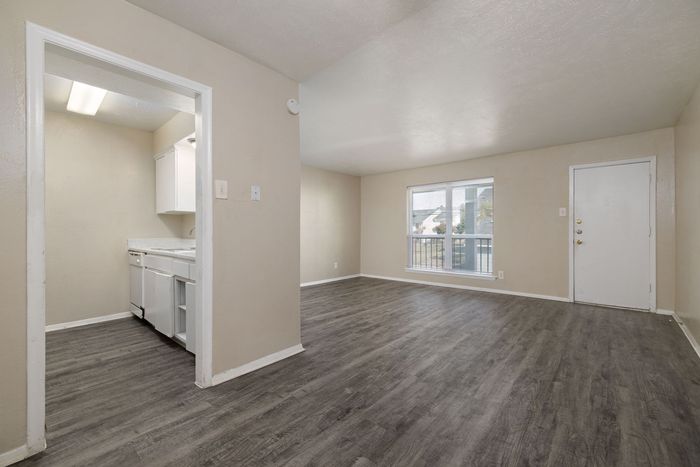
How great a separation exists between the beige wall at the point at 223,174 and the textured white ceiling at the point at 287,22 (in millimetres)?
118

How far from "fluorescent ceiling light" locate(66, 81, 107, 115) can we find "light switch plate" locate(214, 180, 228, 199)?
1.66 meters

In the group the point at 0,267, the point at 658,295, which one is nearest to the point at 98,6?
the point at 0,267

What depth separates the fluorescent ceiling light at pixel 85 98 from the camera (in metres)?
2.70

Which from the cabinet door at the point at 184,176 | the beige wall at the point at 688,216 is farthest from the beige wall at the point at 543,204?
the cabinet door at the point at 184,176

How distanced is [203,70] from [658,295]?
5463 millimetres

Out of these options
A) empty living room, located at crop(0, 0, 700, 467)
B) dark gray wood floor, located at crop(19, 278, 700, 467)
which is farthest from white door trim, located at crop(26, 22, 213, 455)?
dark gray wood floor, located at crop(19, 278, 700, 467)

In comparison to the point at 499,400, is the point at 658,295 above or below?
above

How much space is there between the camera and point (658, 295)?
3770 mm

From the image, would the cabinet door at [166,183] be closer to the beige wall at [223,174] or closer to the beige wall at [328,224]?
the beige wall at [223,174]

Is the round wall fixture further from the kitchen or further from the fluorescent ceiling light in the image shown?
the fluorescent ceiling light

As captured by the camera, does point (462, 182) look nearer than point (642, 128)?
No

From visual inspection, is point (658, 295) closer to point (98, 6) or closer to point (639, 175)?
point (639, 175)

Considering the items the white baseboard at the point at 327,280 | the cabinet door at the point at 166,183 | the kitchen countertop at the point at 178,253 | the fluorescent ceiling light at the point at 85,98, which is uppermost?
the fluorescent ceiling light at the point at 85,98

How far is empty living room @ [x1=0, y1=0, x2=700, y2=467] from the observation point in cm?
143
